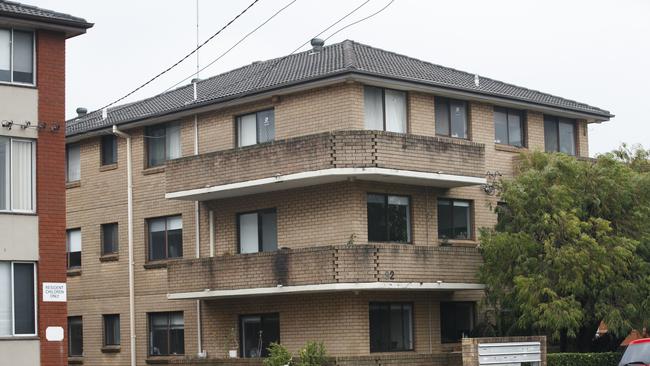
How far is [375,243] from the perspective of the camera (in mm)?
34875

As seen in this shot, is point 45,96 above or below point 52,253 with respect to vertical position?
above

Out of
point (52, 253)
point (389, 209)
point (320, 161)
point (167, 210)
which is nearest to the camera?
point (52, 253)

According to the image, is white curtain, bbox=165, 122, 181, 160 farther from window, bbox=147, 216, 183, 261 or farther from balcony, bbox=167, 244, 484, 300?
balcony, bbox=167, 244, 484, 300

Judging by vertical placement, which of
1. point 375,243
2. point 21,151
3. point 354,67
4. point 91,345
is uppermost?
point 354,67

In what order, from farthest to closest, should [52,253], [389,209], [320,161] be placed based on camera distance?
[389,209], [320,161], [52,253]

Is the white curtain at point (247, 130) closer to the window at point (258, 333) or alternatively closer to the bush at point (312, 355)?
the window at point (258, 333)

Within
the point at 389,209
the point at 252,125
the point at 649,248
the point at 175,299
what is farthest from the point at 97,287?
the point at 649,248

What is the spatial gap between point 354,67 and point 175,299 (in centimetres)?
931

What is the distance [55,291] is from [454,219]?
534 inches

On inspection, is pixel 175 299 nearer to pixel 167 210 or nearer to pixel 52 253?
pixel 167 210

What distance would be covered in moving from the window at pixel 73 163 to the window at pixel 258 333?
923cm

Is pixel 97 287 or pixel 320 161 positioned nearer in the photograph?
pixel 320 161

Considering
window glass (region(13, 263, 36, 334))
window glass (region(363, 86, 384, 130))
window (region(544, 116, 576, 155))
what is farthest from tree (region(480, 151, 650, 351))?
window glass (region(13, 263, 36, 334))

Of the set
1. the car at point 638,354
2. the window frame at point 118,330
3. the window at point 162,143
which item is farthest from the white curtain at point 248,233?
the car at point 638,354
